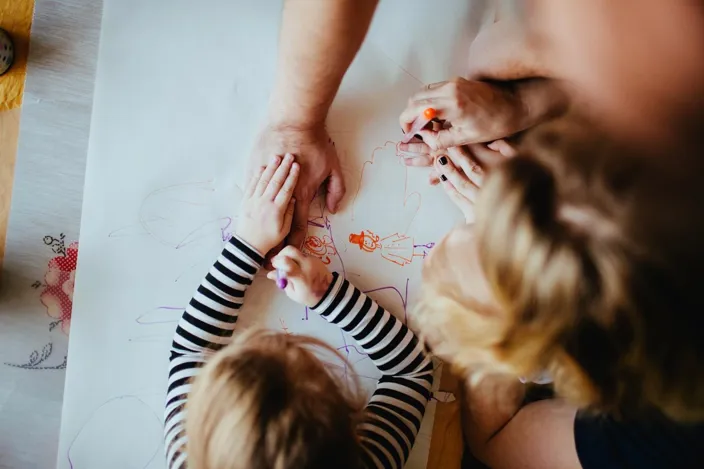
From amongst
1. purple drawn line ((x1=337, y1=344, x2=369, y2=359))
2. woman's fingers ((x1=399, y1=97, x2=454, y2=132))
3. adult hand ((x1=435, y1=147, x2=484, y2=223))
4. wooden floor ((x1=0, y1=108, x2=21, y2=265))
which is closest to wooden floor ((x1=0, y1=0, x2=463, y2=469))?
wooden floor ((x1=0, y1=108, x2=21, y2=265))

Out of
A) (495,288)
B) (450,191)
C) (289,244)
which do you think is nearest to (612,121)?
(495,288)

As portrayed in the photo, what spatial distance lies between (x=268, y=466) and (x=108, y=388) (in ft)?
0.85

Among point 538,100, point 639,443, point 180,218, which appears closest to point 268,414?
point 180,218

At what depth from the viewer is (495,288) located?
0.45m

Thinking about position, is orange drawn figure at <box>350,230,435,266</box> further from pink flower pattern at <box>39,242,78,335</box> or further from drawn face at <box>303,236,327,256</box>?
pink flower pattern at <box>39,242,78,335</box>

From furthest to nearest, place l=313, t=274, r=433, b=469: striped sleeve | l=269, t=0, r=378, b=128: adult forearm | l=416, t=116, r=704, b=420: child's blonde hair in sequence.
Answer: l=313, t=274, r=433, b=469: striped sleeve, l=269, t=0, r=378, b=128: adult forearm, l=416, t=116, r=704, b=420: child's blonde hair

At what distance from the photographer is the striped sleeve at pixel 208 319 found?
56cm

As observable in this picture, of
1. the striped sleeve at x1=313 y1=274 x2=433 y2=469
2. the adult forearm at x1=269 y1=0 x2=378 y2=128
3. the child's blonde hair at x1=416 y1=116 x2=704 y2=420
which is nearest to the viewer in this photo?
the child's blonde hair at x1=416 y1=116 x2=704 y2=420

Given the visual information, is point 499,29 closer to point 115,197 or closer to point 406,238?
point 406,238

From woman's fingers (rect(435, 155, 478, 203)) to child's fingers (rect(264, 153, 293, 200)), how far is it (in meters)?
0.18

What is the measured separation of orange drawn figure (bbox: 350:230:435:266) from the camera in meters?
0.63

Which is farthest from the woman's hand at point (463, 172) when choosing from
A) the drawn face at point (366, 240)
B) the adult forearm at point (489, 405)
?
the adult forearm at point (489, 405)

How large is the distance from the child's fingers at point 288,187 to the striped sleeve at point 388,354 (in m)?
0.11

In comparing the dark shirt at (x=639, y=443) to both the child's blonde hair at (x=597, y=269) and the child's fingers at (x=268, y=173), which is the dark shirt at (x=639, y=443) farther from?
the child's fingers at (x=268, y=173)
